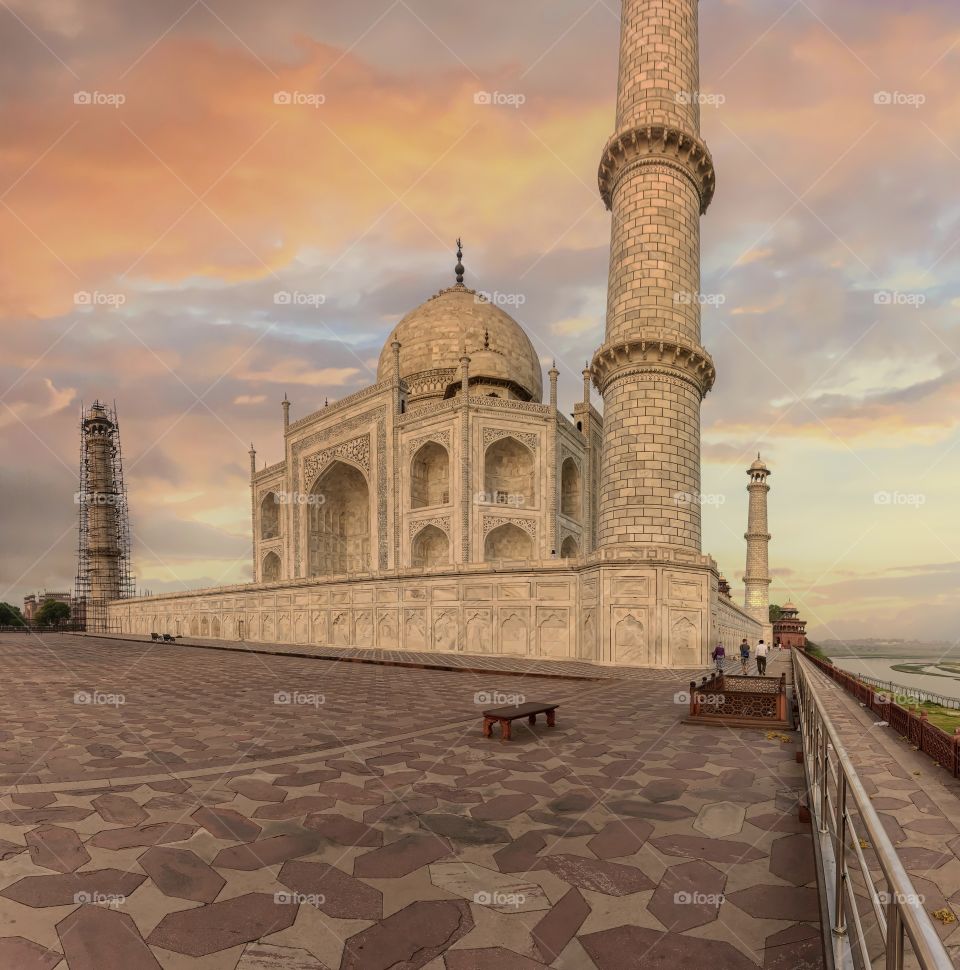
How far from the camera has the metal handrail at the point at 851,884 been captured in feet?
4.17

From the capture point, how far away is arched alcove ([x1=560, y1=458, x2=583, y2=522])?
3203 cm

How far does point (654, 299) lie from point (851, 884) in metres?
16.1

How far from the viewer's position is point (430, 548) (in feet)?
98.4

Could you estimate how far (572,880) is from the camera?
330cm

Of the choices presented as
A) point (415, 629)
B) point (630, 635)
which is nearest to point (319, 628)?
point (415, 629)

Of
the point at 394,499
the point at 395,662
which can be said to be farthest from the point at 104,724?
the point at 394,499

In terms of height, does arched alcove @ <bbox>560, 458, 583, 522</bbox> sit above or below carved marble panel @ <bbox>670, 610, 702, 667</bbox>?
above

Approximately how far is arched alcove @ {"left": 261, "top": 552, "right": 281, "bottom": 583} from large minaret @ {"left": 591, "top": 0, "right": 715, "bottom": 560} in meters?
26.9

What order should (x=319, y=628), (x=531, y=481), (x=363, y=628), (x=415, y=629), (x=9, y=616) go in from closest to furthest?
(x=415, y=629) < (x=363, y=628) < (x=319, y=628) < (x=531, y=481) < (x=9, y=616)

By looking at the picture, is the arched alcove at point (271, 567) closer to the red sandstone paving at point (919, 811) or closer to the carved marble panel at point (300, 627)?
the carved marble panel at point (300, 627)

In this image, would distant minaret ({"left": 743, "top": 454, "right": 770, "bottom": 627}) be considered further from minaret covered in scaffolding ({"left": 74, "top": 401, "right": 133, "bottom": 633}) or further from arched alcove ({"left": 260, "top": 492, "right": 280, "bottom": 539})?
minaret covered in scaffolding ({"left": 74, "top": 401, "right": 133, "bottom": 633})

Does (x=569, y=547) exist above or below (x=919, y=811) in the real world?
above

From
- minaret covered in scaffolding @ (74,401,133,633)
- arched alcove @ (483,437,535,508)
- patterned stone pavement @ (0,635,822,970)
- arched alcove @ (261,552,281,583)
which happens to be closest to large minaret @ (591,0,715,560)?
patterned stone pavement @ (0,635,822,970)

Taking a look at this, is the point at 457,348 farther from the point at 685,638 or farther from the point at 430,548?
the point at 685,638
